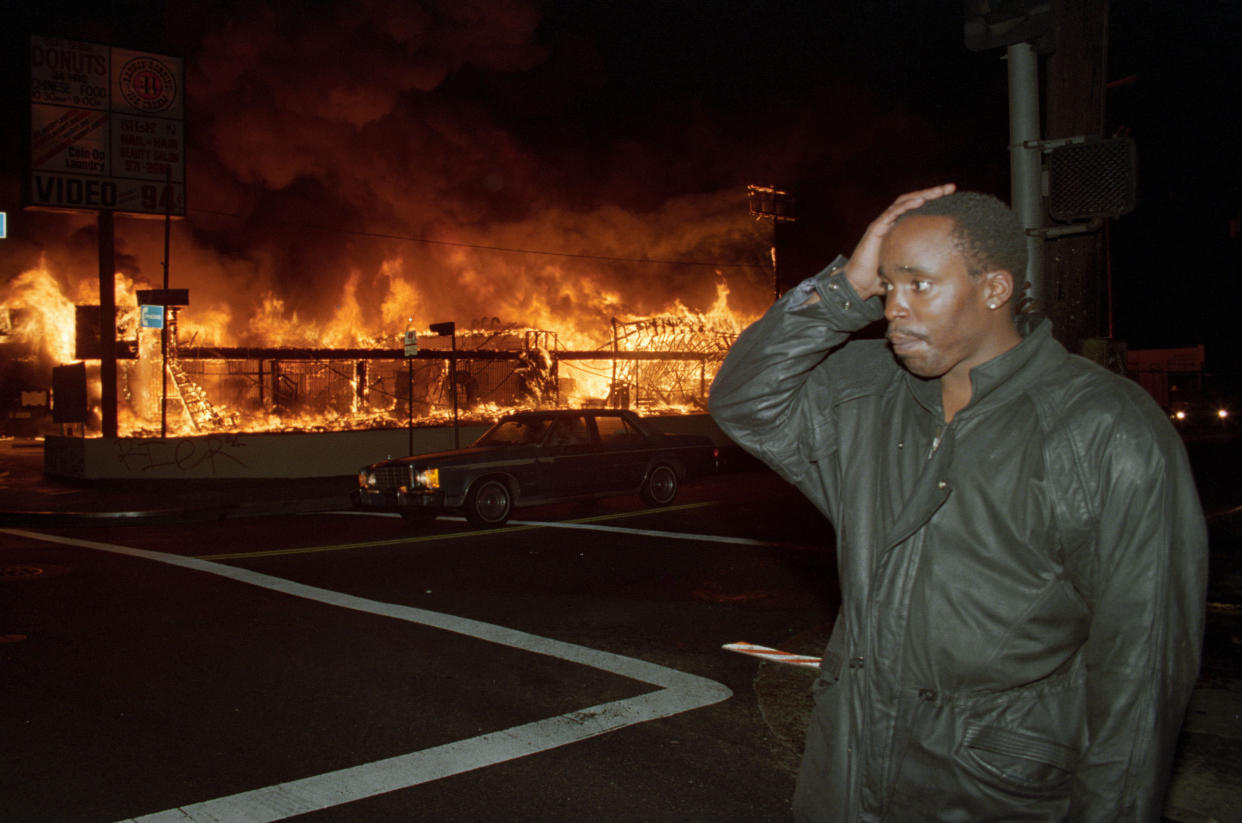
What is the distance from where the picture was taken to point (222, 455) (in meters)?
17.7

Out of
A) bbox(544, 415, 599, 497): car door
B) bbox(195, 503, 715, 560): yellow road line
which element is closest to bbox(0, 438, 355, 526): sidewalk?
bbox(195, 503, 715, 560): yellow road line

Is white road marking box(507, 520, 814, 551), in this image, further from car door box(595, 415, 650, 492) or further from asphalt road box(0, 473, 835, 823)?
car door box(595, 415, 650, 492)

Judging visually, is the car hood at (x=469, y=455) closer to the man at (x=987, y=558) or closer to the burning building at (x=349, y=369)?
the burning building at (x=349, y=369)

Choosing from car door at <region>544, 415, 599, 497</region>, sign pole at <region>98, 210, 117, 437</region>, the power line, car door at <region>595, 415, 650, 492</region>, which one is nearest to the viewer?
car door at <region>544, 415, 599, 497</region>

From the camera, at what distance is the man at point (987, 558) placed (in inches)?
63.8

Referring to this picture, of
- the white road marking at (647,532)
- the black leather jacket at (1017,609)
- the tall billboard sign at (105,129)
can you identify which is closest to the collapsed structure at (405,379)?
the tall billboard sign at (105,129)

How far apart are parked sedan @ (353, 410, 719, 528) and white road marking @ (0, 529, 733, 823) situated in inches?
178

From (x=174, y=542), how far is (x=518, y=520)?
14.2 feet

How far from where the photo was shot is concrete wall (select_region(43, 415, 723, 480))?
17219 millimetres

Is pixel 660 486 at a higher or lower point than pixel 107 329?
lower

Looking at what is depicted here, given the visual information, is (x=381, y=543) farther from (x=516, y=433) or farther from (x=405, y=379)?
(x=405, y=379)

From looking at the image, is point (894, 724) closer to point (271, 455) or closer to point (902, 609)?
point (902, 609)

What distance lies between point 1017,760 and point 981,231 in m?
1.03

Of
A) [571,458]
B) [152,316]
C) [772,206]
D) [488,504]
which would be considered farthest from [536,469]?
[772,206]
